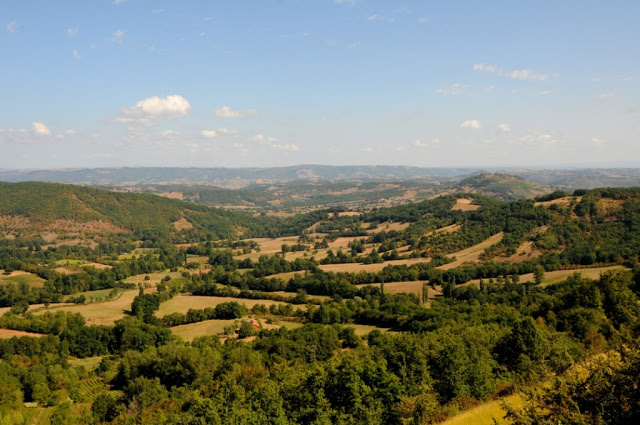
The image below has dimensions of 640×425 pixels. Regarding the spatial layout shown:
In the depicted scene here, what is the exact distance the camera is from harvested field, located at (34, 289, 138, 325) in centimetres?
9549

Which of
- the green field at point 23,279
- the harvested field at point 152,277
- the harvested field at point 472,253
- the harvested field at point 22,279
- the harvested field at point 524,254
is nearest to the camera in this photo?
the harvested field at point 524,254

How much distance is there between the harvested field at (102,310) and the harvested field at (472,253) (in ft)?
295

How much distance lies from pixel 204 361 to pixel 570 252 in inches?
3855

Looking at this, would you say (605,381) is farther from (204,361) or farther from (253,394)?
(204,361)

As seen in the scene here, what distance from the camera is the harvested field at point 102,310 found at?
313ft

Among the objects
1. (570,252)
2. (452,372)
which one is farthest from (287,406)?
(570,252)

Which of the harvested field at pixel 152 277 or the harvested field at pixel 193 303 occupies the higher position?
the harvested field at pixel 193 303

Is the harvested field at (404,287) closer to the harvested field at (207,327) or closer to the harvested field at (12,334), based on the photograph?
the harvested field at (207,327)

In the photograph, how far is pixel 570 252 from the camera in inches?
4242

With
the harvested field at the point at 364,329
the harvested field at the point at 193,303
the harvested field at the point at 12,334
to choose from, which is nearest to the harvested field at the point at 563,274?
the harvested field at the point at 364,329

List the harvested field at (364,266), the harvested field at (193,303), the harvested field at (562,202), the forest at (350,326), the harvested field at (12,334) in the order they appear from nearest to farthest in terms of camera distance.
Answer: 1. the forest at (350,326)
2. the harvested field at (12,334)
3. the harvested field at (193,303)
4. the harvested field at (364,266)
5. the harvested field at (562,202)

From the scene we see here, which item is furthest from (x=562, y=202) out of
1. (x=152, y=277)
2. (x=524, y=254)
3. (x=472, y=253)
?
(x=152, y=277)

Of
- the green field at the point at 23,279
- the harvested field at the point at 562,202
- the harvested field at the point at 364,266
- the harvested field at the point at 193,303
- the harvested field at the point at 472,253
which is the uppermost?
the harvested field at the point at 562,202

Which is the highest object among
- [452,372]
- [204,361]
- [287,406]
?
[452,372]
